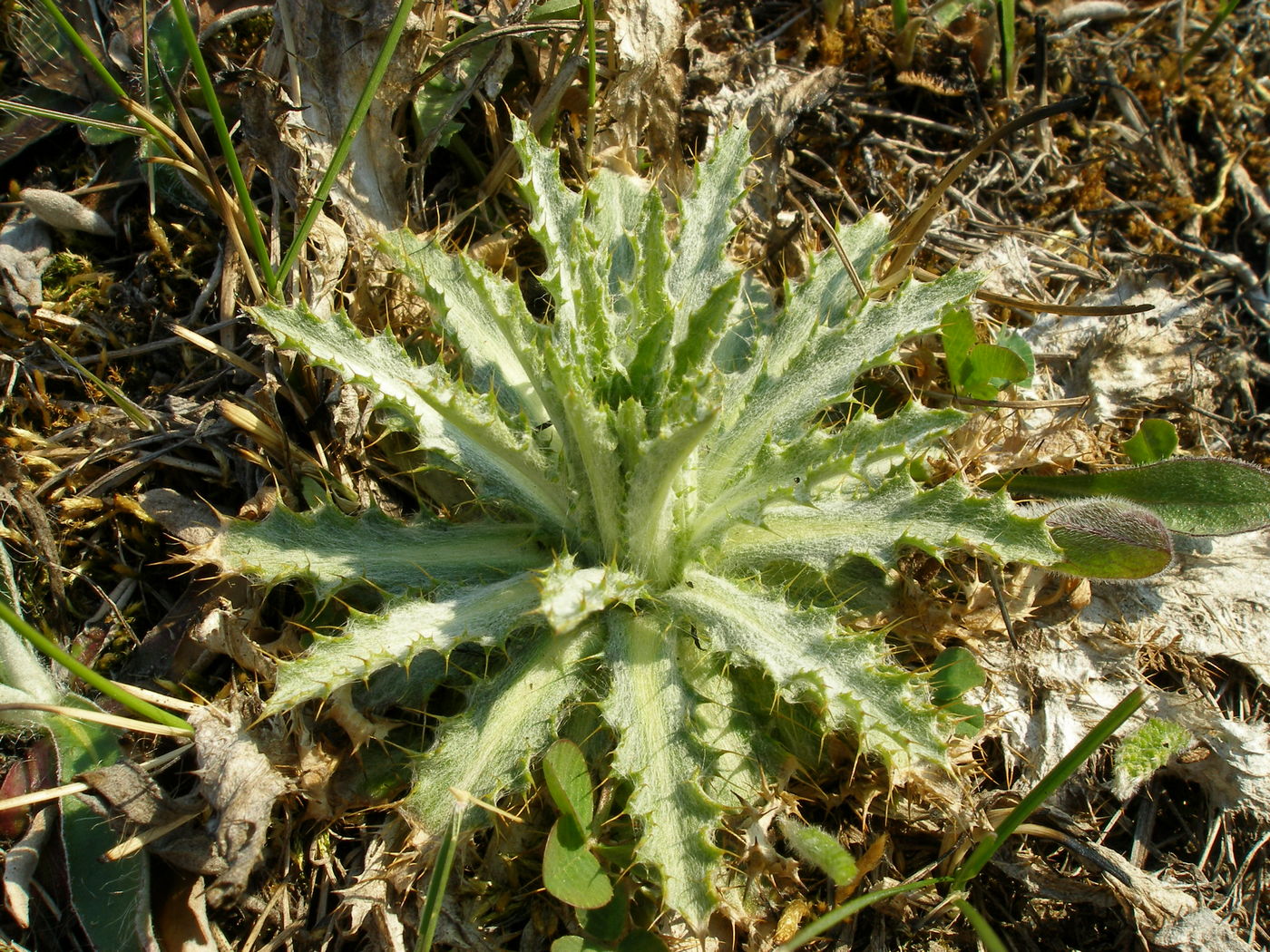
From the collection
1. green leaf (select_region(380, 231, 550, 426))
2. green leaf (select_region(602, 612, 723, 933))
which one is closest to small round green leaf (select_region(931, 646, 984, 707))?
green leaf (select_region(602, 612, 723, 933))

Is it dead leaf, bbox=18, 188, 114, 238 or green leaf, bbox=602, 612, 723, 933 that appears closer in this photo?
green leaf, bbox=602, 612, 723, 933

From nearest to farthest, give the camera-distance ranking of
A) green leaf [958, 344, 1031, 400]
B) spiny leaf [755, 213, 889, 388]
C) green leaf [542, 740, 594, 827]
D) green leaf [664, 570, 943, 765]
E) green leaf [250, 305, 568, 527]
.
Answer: green leaf [664, 570, 943, 765]
green leaf [542, 740, 594, 827]
green leaf [250, 305, 568, 527]
spiny leaf [755, 213, 889, 388]
green leaf [958, 344, 1031, 400]

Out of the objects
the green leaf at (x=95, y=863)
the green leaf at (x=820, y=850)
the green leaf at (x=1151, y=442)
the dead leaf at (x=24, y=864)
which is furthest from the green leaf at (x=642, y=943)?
the green leaf at (x=1151, y=442)

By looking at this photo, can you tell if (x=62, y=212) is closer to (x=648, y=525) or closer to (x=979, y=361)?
(x=648, y=525)

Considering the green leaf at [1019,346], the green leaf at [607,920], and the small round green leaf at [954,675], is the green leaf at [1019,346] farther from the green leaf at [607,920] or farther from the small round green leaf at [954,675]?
the green leaf at [607,920]

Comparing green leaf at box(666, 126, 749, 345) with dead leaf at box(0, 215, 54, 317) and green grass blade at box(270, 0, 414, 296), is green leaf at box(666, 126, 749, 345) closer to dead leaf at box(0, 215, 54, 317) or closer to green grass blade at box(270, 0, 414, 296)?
green grass blade at box(270, 0, 414, 296)

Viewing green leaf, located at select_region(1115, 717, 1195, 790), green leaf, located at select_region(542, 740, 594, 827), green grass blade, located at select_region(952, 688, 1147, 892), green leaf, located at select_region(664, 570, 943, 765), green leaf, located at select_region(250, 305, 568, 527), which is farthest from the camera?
green leaf, located at select_region(1115, 717, 1195, 790)

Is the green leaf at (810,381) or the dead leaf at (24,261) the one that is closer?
the green leaf at (810,381)

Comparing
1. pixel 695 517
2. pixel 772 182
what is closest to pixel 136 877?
pixel 695 517

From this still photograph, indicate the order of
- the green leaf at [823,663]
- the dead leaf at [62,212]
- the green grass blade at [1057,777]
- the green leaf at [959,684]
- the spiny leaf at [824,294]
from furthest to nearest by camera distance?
the dead leaf at [62,212], the spiny leaf at [824,294], the green leaf at [959,684], the green leaf at [823,663], the green grass blade at [1057,777]
